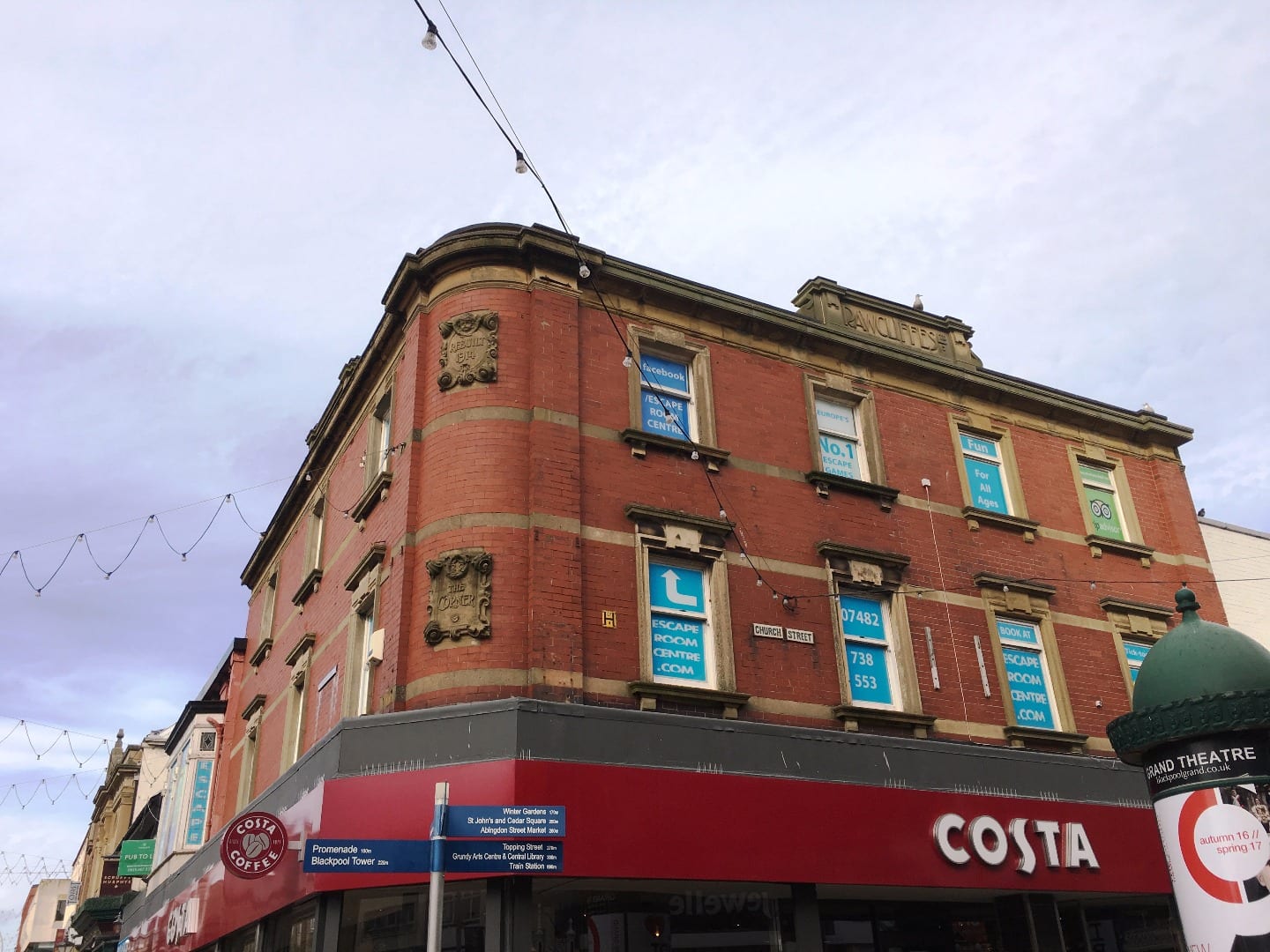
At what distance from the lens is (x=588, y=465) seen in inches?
550

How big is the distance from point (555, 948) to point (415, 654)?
3.69 m

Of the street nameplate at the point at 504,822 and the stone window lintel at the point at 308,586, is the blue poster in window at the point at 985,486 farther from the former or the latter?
the stone window lintel at the point at 308,586

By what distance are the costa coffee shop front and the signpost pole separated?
2.50 metres

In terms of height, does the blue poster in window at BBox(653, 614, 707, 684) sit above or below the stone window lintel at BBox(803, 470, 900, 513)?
below

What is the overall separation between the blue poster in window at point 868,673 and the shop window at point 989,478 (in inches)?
131

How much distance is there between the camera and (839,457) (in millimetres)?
16656

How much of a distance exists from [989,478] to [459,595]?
9.90 meters

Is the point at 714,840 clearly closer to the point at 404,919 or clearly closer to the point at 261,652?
the point at 404,919

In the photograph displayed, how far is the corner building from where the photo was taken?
1188 cm

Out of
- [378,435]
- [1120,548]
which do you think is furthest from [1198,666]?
[378,435]

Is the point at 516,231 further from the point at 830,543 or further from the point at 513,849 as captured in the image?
the point at 513,849

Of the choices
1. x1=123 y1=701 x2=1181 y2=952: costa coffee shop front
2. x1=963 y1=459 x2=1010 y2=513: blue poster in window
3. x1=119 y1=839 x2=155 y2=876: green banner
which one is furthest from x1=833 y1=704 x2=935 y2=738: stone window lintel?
x1=119 y1=839 x2=155 y2=876: green banner

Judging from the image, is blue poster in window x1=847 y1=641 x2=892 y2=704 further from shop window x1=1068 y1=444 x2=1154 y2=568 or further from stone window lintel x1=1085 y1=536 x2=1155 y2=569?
shop window x1=1068 y1=444 x2=1154 y2=568

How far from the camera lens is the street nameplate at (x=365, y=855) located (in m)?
8.69
